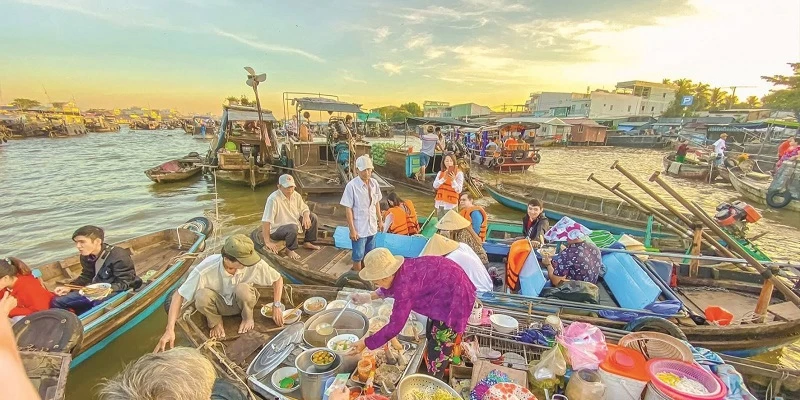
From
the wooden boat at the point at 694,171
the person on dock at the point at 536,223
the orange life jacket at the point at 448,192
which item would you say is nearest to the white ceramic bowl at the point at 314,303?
the person on dock at the point at 536,223

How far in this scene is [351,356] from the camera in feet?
9.93

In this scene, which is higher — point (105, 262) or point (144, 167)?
point (105, 262)

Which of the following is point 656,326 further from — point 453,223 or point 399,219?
point 399,219

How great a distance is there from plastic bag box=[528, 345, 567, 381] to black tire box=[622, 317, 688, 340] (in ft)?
6.02

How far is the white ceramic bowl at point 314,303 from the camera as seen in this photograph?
4184 mm

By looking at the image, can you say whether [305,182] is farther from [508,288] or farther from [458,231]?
[508,288]

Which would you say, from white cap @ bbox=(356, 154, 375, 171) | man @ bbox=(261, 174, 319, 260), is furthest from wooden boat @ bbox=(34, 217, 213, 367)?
white cap @ bbox=(356, 154, 375, 171)

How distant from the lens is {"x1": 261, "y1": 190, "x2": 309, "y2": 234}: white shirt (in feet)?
20.5

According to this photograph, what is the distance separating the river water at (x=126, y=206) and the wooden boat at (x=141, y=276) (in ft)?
1.83

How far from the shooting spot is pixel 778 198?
1356cm

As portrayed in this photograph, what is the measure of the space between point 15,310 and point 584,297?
287 inches

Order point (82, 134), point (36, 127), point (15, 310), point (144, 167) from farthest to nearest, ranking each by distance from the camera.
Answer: point (82, 134) → point (36, 127) → point (144, 167) → point (15, 310)

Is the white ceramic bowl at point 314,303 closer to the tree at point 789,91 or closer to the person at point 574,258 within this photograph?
the person at point 574,258

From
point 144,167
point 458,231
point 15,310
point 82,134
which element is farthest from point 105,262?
point 82,134
